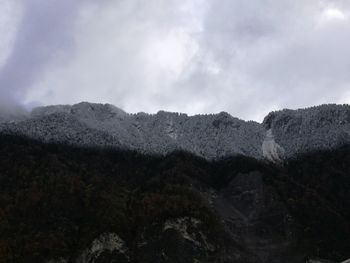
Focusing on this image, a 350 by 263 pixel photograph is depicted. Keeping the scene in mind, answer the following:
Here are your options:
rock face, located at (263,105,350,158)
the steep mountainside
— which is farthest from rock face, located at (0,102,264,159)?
rock face, located at (263,105,350,158)

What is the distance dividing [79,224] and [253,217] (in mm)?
32522

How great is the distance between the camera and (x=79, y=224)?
426 feet

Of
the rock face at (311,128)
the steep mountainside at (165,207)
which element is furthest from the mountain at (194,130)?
the steep mountainside at (165,207)

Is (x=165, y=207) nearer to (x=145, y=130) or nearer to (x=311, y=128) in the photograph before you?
(x=145, y=130)

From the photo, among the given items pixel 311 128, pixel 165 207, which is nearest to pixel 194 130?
pixel 311 128

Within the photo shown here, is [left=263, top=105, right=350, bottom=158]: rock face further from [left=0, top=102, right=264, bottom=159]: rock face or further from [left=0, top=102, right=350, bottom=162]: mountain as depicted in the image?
[left=0, top=102, right=264, bottom=159]: rock face

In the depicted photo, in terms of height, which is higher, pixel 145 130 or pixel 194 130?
pixel 194 130

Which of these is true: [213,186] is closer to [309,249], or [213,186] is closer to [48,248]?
[309,249]

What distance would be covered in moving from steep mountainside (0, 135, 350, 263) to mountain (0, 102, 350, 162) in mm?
5262

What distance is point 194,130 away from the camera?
188625 mm

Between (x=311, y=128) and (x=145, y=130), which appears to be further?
(x=145, y=130)

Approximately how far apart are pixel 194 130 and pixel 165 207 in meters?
60.4

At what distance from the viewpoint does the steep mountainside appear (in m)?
122

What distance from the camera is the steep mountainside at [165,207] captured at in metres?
122
